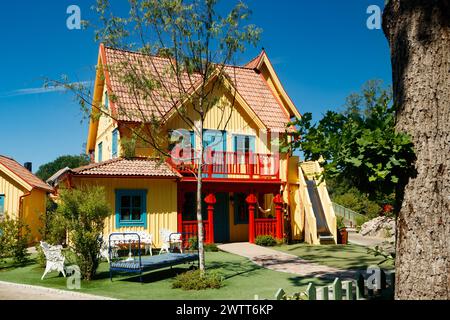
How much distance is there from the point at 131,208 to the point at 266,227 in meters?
6.36

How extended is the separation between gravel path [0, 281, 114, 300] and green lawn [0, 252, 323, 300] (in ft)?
1.08

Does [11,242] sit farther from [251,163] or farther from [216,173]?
[251,163]

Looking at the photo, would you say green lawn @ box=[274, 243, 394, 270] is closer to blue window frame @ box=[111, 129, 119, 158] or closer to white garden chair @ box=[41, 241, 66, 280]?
white garden chair @ box=[41, 241, 66, 280]

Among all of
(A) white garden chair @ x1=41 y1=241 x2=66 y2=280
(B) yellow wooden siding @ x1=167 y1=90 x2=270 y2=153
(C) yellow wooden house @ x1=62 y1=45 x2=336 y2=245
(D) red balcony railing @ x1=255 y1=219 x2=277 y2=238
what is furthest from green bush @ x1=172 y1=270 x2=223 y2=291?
(B) yellow wooden siding @ x1=167 y1=90 x2=270 y2=153

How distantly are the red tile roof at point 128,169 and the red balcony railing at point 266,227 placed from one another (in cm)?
461

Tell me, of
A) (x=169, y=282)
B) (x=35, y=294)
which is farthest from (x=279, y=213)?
(x=35, y=294)

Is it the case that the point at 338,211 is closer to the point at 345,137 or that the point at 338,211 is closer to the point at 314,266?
the point at 314,266

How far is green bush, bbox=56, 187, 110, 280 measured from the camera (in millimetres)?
10992

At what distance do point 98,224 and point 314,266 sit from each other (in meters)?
6.58

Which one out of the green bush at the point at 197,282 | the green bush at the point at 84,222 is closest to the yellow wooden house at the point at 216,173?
the green bush at the point at 84,222

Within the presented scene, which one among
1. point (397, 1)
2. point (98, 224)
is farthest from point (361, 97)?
point (397, 1)

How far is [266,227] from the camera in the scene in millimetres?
20703

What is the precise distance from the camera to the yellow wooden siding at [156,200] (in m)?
17.7
